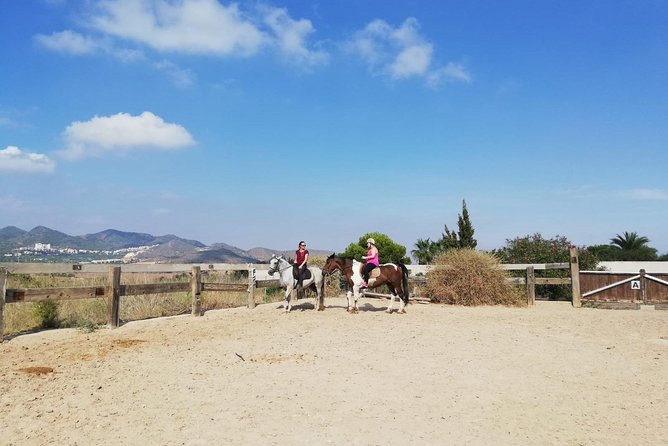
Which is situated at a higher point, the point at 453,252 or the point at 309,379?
the point at 453,252

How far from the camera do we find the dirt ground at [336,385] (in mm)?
4914

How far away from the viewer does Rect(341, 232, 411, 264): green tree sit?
3450cm

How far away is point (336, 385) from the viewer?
6574 millimetres

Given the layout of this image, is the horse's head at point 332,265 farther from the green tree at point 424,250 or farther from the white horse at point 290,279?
the green tree at point 424,250

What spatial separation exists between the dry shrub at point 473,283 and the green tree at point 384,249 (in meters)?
17.0

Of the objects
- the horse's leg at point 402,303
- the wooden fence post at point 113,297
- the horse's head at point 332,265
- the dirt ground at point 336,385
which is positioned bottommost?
the dirt ground at point 336,385

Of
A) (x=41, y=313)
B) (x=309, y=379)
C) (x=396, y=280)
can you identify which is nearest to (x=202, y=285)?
(x=41, y=313)

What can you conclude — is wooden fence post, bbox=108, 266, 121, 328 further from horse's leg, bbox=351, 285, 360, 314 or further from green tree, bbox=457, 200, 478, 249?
green tree, bbox=457, 200, 478, 249

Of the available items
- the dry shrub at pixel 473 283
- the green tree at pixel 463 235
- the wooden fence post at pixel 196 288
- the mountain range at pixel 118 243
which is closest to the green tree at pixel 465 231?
the green tree at pixel 463 235

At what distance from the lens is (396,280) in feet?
46.8

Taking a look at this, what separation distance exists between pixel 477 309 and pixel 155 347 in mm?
10304

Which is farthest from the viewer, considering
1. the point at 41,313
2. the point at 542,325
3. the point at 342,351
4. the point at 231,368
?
the point at 542,325

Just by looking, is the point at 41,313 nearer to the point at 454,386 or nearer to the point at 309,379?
the point at 309,379

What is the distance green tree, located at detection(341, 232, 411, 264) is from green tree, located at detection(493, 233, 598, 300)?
12427 millimetres
